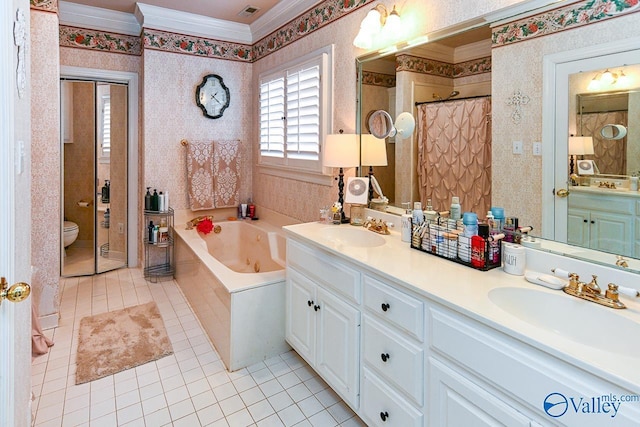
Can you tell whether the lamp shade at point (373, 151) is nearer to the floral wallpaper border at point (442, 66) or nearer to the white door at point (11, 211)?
the floral wallpaper border at point (442, 66)

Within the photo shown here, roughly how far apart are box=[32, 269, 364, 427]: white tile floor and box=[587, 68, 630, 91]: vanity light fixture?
178 cm

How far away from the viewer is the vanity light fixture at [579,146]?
1.42 m

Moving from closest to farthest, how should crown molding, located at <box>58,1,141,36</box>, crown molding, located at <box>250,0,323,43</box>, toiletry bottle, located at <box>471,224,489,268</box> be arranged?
1. toiletry bottle, located at <box>471,224,489,268</box>
2. crown molding, located at <box>250,0,323,43</box>
3. crown molding, located at <box>58,1,141,36</box>

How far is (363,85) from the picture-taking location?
2578 millimetres

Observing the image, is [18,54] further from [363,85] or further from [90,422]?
[363,85]

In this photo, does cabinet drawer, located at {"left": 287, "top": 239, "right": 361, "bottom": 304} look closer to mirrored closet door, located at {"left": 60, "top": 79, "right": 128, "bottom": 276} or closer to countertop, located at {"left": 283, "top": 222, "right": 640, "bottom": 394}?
countertop, located at {"left": 283, "top": 222, "right": 640, "bottom": 394}

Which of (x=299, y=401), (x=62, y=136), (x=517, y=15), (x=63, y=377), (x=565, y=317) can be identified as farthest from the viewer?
(x=62, y=136)

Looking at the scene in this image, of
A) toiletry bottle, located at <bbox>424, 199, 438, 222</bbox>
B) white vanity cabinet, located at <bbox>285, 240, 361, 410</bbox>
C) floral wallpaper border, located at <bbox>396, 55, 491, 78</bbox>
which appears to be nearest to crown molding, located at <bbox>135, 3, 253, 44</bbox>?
floral wallpaper border, located at <bbox>396, 55, 491, 78</bbox>

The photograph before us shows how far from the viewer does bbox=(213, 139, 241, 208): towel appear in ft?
13.4

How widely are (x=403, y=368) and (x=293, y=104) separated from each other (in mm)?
2471

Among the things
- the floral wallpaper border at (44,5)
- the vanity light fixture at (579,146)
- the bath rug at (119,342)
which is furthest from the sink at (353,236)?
the floral wallpaper border at (44,5)

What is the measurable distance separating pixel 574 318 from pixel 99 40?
4425mm

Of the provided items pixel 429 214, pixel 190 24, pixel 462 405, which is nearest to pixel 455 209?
pixel 429 214

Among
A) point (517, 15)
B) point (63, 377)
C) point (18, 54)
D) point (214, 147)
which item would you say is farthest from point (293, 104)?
point (63, 377)
